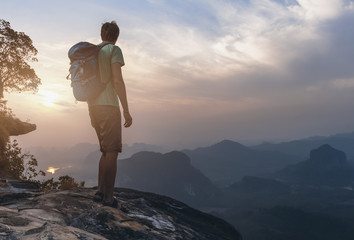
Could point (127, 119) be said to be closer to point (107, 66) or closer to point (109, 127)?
point (109, 127)

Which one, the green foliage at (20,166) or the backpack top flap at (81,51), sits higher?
the backpack top flap at (81,51)

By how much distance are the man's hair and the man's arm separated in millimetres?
808

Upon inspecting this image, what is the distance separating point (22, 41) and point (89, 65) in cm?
2293

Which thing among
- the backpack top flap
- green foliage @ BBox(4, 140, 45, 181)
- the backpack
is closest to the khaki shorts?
the backpack

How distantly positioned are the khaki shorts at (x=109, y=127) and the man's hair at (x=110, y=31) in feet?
5.08

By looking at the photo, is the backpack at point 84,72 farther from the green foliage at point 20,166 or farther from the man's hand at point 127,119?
the green foliage at point 20,166

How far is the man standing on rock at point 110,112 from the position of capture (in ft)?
16.2

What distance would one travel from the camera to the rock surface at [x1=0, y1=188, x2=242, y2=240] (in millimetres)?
3023

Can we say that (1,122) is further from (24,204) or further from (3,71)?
(24,204)

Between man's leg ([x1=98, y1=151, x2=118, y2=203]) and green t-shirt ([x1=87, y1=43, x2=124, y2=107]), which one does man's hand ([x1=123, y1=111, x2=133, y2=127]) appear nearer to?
green t-shirt ([x1=87, y1=43, x2=124, y2=107])

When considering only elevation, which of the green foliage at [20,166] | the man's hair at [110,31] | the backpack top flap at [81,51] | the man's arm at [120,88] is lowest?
the green foliage at [20,166]

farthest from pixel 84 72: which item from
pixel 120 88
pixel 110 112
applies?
pixel 110 112

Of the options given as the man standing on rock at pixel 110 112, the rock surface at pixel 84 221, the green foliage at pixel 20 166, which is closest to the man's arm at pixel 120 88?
the man standing on rock at pixel 110 112

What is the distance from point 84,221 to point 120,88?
8.30ft
